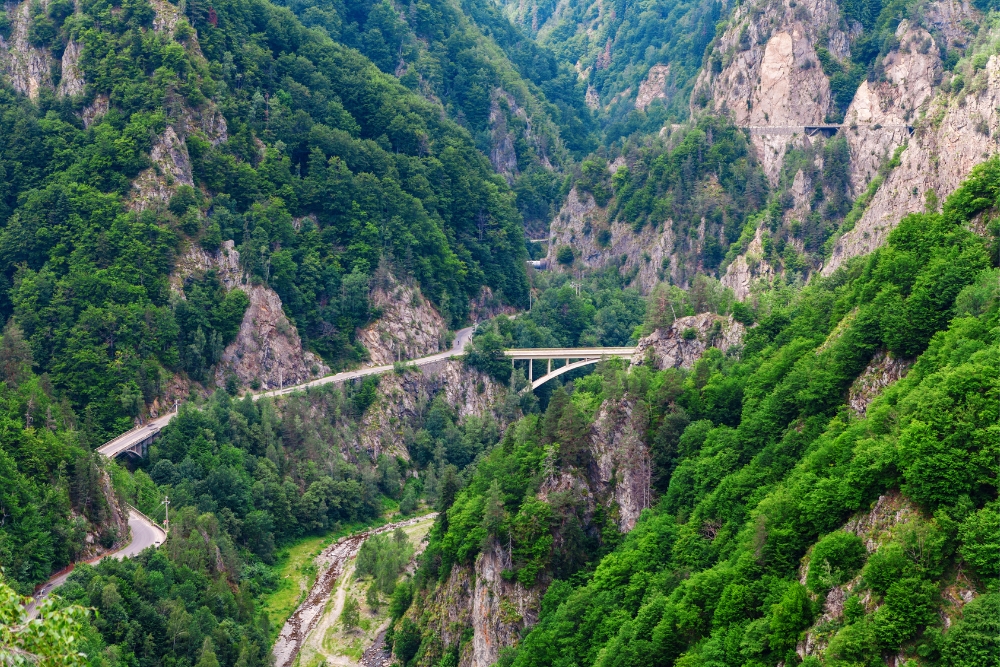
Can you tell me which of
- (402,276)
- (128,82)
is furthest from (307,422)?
(128,82)

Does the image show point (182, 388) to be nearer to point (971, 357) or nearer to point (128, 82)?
point (128, 82)

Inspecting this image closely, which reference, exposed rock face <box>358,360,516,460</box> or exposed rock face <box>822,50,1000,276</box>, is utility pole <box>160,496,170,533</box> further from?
exposed rock face <box>822,50,1000,276</box>

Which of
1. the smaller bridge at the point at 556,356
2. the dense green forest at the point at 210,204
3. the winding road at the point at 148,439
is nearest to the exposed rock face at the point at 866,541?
the winding road at the point at 148,439

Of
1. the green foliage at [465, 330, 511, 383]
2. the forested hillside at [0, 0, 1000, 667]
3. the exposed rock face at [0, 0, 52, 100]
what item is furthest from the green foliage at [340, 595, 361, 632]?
the exposed rock face at [0, 0, 52, 100]

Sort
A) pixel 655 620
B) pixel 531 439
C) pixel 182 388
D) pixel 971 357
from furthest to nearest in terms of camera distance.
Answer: pixel 182 388 < pixel 531 439 < pixel 655 620 < pixel 971 357

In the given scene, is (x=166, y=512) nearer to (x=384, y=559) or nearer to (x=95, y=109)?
(x=384, y=559)

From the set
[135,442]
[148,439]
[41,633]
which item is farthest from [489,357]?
[41,633]
